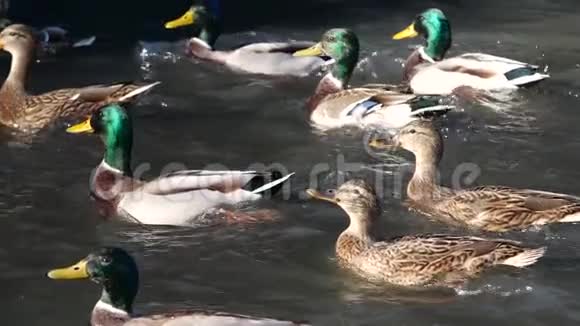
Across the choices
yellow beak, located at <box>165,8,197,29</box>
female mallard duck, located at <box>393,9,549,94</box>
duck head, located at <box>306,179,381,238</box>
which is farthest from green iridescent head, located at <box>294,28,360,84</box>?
duck head, located at <box>306,179,381,238</box>

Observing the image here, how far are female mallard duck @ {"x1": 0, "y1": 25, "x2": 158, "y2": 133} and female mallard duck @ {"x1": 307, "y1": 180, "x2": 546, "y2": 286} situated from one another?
312 cm

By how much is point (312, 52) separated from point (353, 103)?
3.85ft

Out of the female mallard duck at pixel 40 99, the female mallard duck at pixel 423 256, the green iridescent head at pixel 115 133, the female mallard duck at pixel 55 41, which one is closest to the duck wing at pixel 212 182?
the green iridescent head at pixel 115 133

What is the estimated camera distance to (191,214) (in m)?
7.93

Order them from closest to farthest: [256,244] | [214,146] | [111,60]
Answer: [256,244] → [214,146] → [111,60]

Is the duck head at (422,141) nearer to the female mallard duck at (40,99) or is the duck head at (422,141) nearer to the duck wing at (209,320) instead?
the female mallard duck at (40,99)

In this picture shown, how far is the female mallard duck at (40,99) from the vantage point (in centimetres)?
995

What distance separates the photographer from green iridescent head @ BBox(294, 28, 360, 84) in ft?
35.5

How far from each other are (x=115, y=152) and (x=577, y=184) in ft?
9.99

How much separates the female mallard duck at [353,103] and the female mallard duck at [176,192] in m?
1.85

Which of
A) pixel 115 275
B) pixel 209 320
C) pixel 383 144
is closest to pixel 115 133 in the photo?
pixel 383 144

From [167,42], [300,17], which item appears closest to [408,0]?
[300,17]

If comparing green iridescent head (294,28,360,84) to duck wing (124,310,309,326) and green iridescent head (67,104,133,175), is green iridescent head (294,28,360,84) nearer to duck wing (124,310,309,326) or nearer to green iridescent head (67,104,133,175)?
green iridescent head (67,104,133,175)

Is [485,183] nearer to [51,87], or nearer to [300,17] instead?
[51,87]
